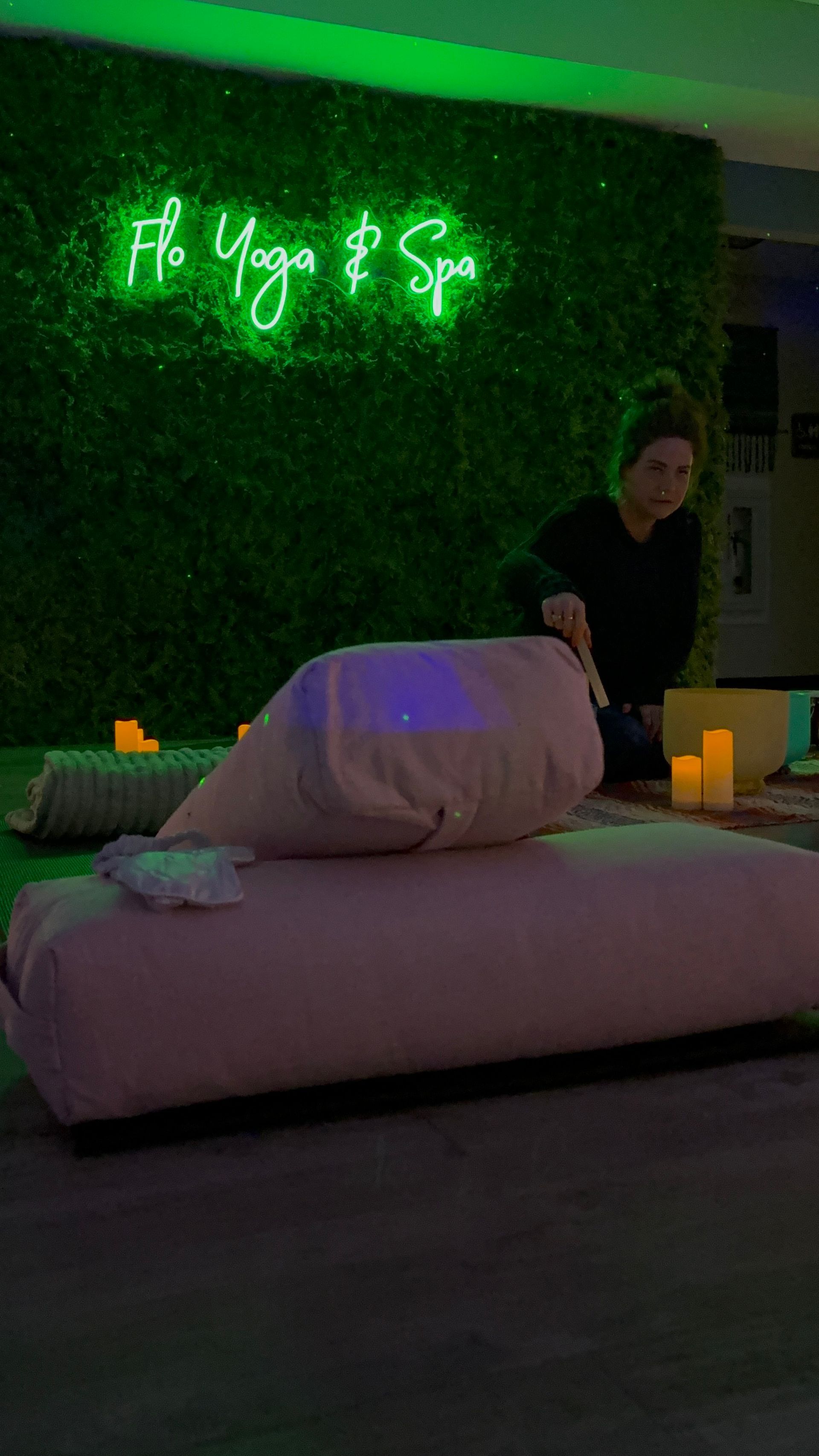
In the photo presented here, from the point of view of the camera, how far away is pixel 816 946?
4.44ft

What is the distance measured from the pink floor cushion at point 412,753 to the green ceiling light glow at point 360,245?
3730mm

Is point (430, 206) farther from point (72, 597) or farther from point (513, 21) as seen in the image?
point (72, 597)

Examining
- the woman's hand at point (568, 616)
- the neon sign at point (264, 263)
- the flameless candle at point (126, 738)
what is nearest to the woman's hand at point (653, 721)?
the woman's hand at point (568, 616)

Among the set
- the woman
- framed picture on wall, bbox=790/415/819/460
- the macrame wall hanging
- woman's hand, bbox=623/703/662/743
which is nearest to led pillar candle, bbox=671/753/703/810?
woman's hand, bbox=623/703/662/743

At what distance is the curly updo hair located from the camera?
2.98m

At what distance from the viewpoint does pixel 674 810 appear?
2191 mm

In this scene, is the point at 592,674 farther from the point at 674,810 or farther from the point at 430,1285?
the point at 430,1285

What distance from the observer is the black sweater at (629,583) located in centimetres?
305

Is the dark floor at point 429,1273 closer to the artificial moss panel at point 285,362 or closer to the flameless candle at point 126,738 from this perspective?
the flameless candle at point 126,738

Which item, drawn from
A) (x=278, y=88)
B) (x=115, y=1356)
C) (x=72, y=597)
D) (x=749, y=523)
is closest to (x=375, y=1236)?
(x=115, y=1356)

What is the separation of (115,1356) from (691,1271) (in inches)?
15.5

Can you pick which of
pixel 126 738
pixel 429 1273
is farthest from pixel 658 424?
pixel 429 1273

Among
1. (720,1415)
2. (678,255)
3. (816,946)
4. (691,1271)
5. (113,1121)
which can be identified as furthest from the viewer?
(678,255)

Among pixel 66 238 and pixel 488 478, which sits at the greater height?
pixel 66 238
